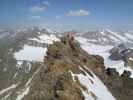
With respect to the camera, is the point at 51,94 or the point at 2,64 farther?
the point at 2,64

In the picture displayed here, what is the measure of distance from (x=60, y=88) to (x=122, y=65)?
153m

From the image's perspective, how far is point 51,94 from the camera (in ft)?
138

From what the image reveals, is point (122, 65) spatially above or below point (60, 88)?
below

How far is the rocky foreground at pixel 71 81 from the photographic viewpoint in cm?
4375

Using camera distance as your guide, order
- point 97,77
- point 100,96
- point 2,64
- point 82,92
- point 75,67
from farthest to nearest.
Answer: point 2,64
point 97,77
point 75,67
point 100,96
point 82,92

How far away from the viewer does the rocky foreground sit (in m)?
43.8

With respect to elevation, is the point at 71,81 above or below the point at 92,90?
above

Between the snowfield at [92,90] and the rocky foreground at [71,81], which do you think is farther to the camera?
the snowfield at [92,90]

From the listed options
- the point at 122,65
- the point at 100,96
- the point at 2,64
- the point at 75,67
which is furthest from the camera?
the point at 122,65

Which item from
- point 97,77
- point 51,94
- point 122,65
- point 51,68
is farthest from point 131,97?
point 122,65

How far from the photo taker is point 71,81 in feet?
159

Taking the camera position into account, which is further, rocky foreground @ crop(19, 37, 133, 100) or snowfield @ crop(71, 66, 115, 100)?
snowfield @ crop(71, 66, 115, 100)

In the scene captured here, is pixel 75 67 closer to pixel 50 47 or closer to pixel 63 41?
pixel 50 47

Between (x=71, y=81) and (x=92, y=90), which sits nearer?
(x=71, y=81)
